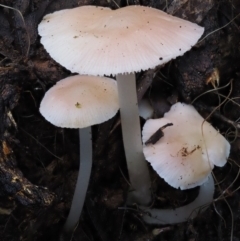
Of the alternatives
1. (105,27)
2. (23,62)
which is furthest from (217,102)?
(23,62)

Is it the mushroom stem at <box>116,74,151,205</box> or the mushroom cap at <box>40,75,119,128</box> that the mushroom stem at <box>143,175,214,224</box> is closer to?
the mushroom stem at <box>116,74,151,205</box>

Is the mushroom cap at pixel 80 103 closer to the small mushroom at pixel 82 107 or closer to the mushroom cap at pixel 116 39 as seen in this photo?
the small mushroom at pixel 82 107

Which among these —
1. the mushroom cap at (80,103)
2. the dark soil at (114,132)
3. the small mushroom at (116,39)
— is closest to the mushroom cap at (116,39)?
the small mushroom at (116,39)

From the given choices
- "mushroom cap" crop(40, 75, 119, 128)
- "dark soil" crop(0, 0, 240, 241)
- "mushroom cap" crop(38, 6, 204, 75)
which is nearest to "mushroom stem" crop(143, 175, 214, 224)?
"dark soil" crop(0, 0, 240, 241)

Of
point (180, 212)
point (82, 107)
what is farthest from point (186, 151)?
point (82, 107)

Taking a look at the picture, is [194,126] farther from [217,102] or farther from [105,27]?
[105,27]

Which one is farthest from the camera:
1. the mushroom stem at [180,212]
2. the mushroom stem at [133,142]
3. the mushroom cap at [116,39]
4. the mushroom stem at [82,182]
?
the mushroom stem at [180,212]
